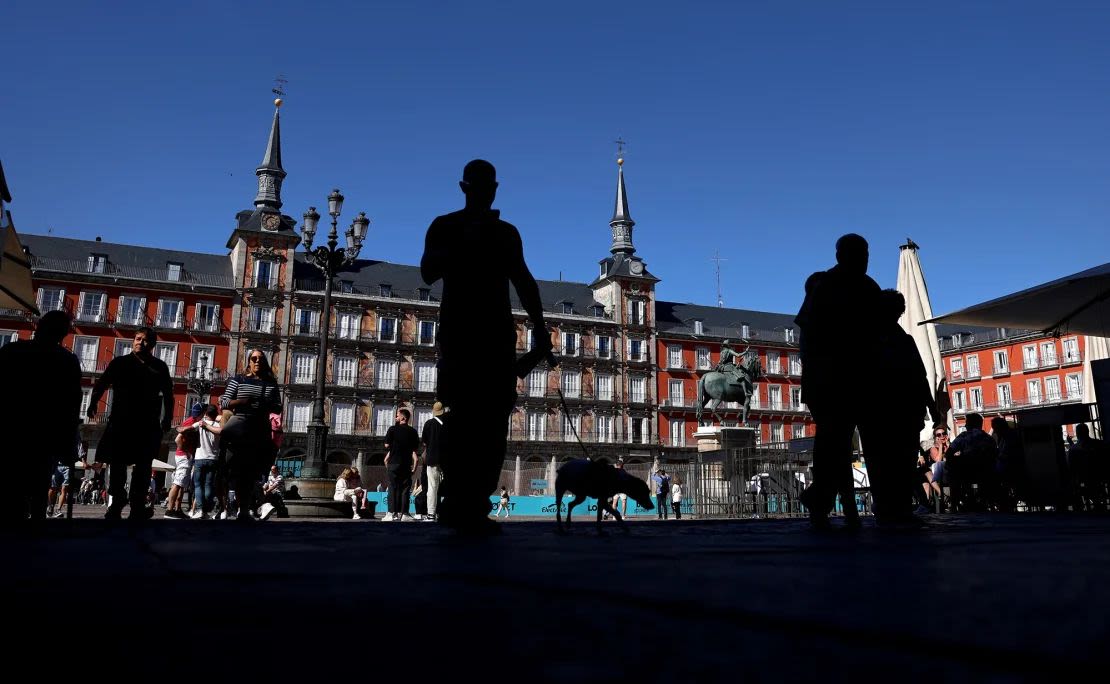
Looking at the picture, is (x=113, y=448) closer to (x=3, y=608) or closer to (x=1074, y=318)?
(x=3, y=608)

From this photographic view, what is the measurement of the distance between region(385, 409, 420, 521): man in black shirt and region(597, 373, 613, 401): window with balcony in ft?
141

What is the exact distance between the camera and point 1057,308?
10008 millimetres

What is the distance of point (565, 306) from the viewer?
183 feet

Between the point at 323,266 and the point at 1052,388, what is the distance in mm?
53659

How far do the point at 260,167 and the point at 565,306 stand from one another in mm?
21608

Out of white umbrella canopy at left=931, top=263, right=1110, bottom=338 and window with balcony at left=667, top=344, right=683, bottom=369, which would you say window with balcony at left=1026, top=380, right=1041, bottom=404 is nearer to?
window with balcony at left=667, top=344, right=683, bottom=369

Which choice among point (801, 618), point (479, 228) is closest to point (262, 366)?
point (479, 228)

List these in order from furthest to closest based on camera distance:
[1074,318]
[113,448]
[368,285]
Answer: [368,285] < [1074,318] < [113,448]

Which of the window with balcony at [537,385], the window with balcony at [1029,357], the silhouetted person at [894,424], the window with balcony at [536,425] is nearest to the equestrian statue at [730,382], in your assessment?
the silhouetted person at [894,424]

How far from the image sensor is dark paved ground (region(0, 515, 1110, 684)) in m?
0.72

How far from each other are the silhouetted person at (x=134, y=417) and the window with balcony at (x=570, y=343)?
47.0 meters

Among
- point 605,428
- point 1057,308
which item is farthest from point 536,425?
point 1057,308

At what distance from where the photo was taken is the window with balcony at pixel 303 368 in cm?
4671

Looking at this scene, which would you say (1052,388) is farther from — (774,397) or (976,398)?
(774,397)
